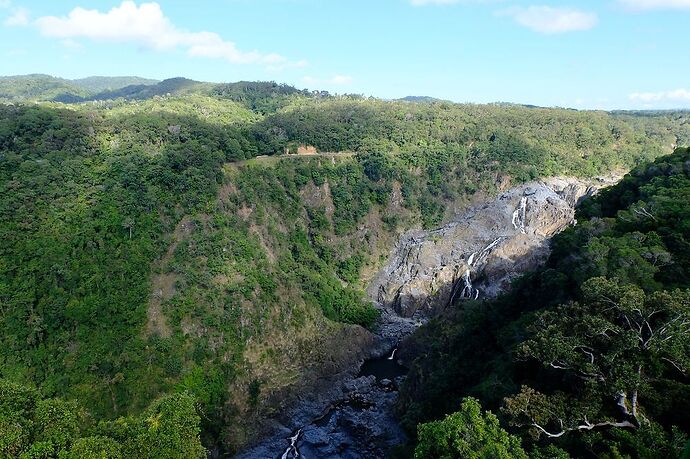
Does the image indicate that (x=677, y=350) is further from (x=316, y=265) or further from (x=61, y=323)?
(x=316, y=265)

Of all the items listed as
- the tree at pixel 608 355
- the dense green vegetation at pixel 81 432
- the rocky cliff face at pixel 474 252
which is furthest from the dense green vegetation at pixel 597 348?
the rocky cliff face at pixel 474 252

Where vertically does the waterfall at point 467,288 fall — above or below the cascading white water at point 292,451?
above

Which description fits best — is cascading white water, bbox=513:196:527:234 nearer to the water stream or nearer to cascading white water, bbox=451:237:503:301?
cascading white water, bbox=451:237:503:301

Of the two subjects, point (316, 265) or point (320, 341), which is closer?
point (320, 341)

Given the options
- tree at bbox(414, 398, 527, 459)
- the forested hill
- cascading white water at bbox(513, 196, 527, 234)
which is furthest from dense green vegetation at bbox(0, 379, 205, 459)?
cascading white water at bbox(513, 196, 527, 234)

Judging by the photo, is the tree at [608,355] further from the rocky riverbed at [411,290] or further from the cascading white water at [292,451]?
the cascading white water at [292,451]

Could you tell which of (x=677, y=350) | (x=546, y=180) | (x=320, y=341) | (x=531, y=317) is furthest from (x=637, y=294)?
(x=546, y=180)
